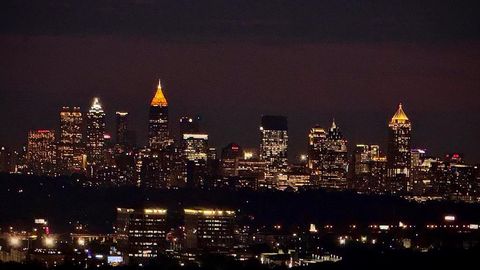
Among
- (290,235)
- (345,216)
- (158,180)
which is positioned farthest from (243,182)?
(290,235)

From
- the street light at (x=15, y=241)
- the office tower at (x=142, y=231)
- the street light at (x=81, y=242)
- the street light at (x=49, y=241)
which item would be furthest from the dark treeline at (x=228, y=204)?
the street light at (x=15, y=241)

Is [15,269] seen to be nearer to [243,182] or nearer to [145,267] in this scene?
[145,267]

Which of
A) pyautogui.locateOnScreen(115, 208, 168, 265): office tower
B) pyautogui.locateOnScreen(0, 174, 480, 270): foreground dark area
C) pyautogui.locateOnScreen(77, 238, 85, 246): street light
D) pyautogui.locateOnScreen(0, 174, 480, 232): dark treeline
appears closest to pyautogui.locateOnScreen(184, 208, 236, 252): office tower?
pyautogui.locateOnScreen(0, 174, 480, 270): foreground dark area

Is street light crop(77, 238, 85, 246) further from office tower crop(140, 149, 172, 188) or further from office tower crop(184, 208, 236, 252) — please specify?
office tower crop(140, 149, 172, 188)

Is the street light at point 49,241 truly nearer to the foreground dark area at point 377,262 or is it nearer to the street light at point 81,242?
the street light at point 81,242

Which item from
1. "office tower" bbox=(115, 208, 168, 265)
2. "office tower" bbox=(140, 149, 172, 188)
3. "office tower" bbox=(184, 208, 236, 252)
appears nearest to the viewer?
"office tower" bbox=(115, 208, 168, 265)

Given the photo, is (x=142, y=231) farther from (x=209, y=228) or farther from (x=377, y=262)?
(x=377, y=262)
